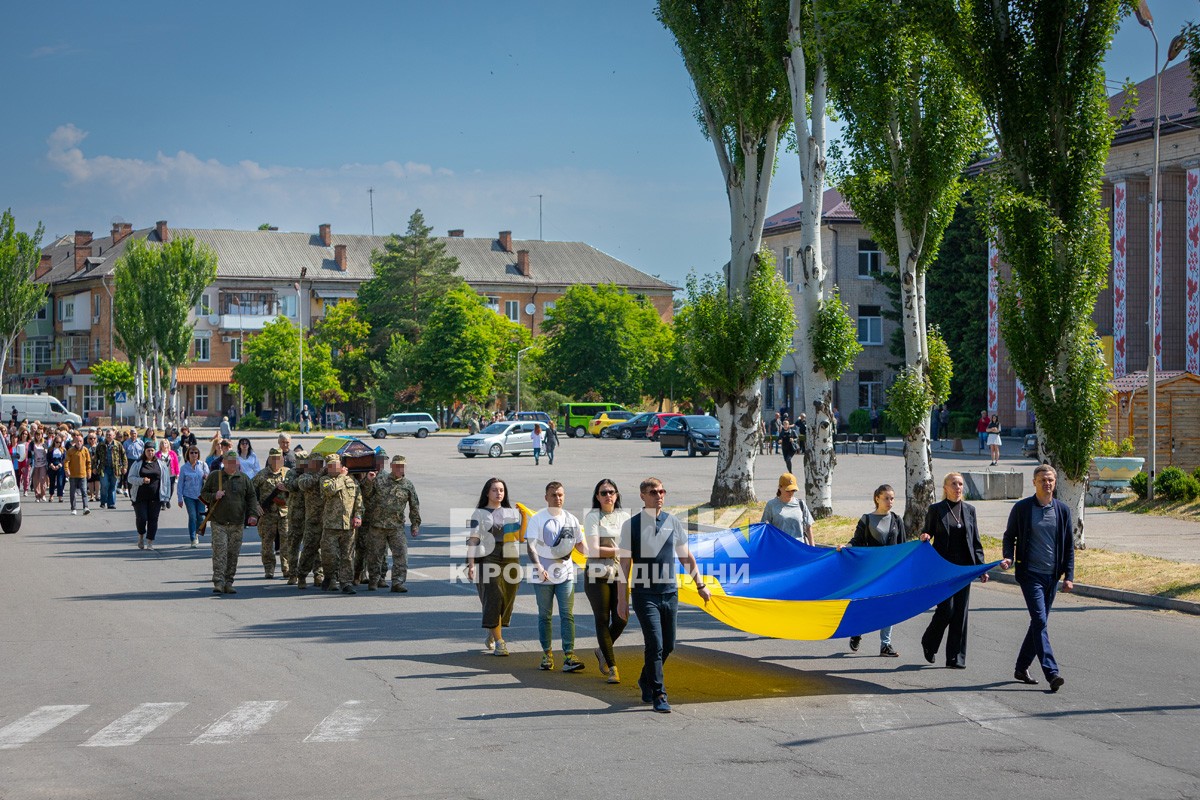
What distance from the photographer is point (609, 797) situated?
758cm

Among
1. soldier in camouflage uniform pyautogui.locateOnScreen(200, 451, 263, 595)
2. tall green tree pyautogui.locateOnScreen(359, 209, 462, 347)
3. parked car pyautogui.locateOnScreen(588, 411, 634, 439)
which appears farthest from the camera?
tall green tree pyautogui.locateOnScreen(359, 209, 462, 347)

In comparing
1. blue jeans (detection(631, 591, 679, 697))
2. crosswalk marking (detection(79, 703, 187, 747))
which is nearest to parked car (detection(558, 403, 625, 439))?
blue jeans (detection(631, 591, 679, 697))

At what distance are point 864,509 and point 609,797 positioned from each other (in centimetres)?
2182

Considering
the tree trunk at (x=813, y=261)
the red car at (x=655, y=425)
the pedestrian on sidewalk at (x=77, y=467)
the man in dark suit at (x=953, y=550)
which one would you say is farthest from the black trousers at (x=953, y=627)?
the red car at (x=655, y=425)

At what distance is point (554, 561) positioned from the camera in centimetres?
1168

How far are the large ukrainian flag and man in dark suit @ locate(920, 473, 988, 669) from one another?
0.22m

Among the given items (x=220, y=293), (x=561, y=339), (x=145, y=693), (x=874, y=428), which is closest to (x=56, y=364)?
(x=220, y=293)

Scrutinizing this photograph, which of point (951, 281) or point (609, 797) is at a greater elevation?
point (951, 281)

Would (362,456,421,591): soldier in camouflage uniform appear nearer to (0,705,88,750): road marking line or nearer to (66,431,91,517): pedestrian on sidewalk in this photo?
(0,705,88,750): road marking line

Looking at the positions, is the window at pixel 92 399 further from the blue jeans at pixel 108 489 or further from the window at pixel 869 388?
the blue jeans at pixel 108 489

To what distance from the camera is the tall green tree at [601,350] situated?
316 ft

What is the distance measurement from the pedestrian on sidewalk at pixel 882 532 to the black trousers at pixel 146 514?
1357 centimetres

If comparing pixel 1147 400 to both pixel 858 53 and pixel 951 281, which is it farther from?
pixel 951 281

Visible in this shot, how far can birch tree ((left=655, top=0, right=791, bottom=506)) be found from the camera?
27.6 metres
